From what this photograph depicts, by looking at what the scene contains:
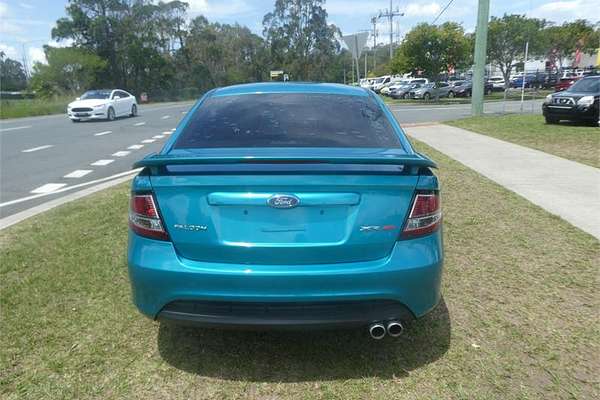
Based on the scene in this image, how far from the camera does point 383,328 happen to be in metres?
2.51

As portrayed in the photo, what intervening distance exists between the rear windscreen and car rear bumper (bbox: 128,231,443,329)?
832mm

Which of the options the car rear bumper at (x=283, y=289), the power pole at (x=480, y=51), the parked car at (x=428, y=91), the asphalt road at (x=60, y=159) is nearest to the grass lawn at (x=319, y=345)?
the car rear bumper at (x=283, y=289)

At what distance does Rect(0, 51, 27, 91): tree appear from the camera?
261 ft

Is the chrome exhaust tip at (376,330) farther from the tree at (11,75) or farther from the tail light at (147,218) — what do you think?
A: the tree at (11,75)

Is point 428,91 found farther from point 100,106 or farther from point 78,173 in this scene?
point 78,173

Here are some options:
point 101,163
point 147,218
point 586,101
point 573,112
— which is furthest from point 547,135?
point 147,218

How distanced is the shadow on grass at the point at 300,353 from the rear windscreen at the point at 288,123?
1169mm

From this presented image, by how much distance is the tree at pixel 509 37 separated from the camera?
38125mm

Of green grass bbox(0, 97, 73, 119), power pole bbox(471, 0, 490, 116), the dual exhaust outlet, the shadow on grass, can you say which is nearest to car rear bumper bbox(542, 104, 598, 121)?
power pole bbox(471, 0, 490, 116)

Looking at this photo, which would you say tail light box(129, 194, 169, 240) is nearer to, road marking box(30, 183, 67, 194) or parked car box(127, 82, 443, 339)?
parked car box(127, 82, 443, 339)

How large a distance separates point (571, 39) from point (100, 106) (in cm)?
5225

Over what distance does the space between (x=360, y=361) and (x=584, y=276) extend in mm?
2298

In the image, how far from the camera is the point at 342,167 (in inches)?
95.3

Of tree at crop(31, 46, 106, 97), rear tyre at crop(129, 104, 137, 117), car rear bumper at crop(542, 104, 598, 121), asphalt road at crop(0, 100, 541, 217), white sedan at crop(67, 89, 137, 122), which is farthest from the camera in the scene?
tree at crop(31, 46, 106, 97)
